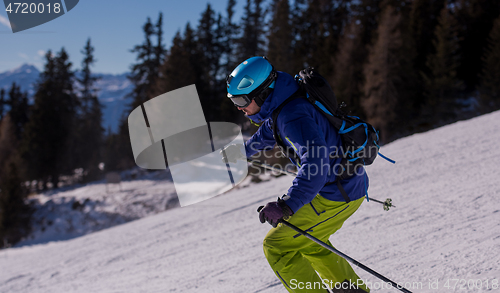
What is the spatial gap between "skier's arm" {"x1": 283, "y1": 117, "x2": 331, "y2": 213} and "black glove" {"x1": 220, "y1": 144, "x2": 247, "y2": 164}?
47.6 inches

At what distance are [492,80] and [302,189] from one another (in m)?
28.8

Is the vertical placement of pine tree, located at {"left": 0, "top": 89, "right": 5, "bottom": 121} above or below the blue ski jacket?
below

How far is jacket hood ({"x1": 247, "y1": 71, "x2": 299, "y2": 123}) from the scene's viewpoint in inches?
79.0

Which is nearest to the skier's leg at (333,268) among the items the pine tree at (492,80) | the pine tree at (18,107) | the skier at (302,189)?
the skier at (302,189)

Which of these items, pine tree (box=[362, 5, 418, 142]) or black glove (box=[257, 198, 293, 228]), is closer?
black glove (box=[257, 198, 293, 228])

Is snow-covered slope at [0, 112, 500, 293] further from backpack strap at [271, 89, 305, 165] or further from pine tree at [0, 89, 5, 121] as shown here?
pine tree at [0, 89, 5, 121]

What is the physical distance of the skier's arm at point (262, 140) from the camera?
2689 millimetres

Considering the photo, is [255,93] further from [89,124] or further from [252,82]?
[89,124]

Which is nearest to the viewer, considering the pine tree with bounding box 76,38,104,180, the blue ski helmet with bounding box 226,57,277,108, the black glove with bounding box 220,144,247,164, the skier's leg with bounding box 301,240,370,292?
the blue ski helmet with bounding box 226,57,277,108

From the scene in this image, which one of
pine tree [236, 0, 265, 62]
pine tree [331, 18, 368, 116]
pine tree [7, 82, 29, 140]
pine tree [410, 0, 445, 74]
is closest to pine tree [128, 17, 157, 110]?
pine tree [236, 0, 265, 62]

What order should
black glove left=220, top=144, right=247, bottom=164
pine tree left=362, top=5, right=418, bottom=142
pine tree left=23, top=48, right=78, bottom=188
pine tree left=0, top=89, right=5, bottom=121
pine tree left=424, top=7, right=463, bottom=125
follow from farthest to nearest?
pine tree left=0, top=89, right=5, bottom=121 < pine tree left=23, top=48, right=78, bottom=188 < pine tree left=424, top=7, right=463, bottom=125 < pine tree left=362, top=5, right=418, bottom=142 < black glove left=220, top=144, right=247, bottom=164

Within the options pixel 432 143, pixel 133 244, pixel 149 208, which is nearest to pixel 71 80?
pixel 149 208

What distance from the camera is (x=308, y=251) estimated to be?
2.27m

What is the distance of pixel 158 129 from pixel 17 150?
35739mm
